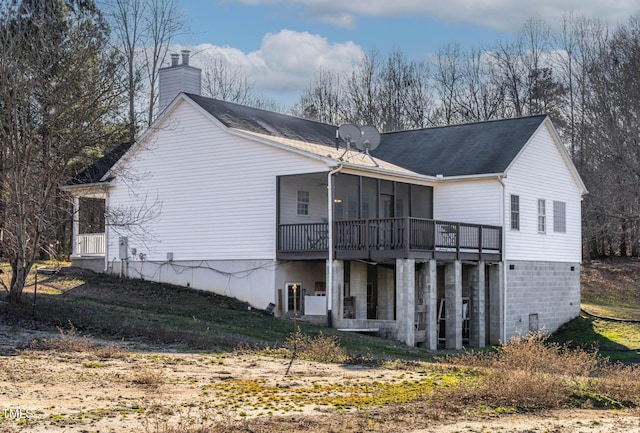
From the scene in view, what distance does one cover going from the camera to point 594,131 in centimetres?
4200

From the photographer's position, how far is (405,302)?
2453 cm

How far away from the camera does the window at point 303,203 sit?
28797mm

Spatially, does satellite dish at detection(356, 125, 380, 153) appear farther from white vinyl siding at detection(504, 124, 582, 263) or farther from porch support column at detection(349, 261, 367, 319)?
white vinyl siding at detection(504, 124, 582, 263)

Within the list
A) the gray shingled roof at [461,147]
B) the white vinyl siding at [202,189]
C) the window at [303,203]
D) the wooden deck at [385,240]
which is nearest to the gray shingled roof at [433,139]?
the gray shingled roof at [461,147]

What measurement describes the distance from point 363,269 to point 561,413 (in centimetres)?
1602

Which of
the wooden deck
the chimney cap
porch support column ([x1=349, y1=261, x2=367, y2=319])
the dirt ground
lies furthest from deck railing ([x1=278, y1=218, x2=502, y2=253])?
the chimney cap

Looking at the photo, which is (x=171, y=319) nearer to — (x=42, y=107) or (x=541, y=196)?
(x=42, y=107)

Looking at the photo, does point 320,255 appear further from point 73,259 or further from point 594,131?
point 594,131

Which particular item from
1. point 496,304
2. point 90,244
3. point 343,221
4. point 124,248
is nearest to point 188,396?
point 343,221

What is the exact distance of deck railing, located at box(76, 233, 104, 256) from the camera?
32.0 metres

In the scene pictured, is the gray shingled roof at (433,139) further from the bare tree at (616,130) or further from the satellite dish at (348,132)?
the bare tree at (616,130)

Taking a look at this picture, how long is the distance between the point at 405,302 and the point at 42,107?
10808 millimetres

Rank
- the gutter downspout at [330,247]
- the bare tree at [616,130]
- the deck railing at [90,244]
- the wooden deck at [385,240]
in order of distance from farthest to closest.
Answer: the bare tree at [616,130], the deck railing at [90,244], the gutter downspout at [330,247], the wooden deck at [385,240]

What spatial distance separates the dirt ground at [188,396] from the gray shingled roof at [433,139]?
13555 mm
